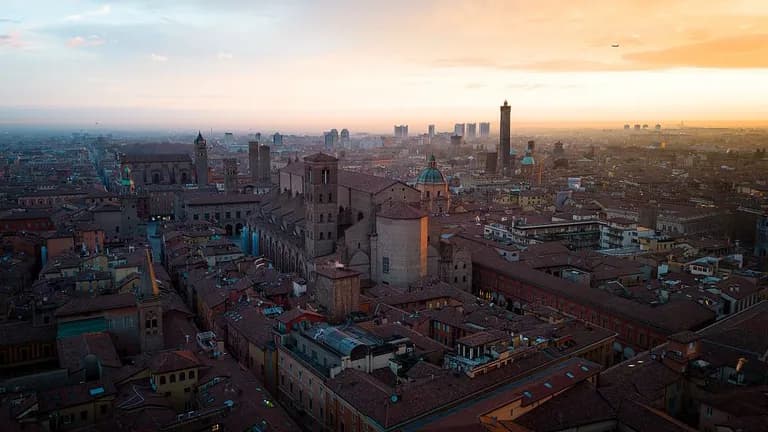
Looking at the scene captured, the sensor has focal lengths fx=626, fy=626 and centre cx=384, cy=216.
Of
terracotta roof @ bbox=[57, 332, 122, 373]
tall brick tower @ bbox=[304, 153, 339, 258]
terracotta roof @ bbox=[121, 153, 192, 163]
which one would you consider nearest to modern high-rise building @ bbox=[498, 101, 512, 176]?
terracotta roof @ bbox=[121, 153, 192, 163]

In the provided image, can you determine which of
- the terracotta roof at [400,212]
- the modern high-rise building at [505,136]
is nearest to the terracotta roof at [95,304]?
the terracotta roof at [400,212]

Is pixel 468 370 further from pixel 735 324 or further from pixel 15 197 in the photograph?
pixel 15 197

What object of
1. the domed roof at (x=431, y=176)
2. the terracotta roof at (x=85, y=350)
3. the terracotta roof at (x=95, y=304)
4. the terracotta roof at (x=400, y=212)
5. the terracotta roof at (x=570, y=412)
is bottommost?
the terracotta roof at (x=85, y=350)

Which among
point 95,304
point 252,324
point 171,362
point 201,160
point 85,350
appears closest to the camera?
point 171,362

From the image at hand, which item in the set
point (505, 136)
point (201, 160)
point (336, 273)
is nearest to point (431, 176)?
point (336, 273)

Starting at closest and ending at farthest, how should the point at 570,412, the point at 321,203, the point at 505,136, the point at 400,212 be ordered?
the point at 570,412 < the point at 400,212 < the point at 321,203 < the point at 505,136

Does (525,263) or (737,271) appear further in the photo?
(525,263)

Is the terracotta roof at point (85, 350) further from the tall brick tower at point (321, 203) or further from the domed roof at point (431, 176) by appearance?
the domed roof at point (431, 176)

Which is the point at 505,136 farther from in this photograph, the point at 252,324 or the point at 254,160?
the point at 252,324

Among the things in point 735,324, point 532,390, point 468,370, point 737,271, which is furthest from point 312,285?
point 737,271

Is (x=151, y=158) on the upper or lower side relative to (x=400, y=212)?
upper

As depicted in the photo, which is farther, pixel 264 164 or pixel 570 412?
pixel 264 164
